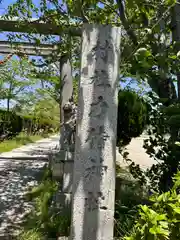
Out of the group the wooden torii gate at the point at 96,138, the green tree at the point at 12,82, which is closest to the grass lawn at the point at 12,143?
the green tree at the point at 12,82

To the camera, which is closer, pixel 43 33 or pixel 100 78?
pixel 100 78

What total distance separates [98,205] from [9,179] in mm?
4499

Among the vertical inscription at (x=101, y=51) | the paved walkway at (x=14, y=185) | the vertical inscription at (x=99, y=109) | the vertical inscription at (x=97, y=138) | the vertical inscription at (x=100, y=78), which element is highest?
the vertical inscription at (x=101, y=51)

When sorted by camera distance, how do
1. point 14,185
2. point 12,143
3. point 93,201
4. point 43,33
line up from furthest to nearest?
point 12,143, point 14,185, point 43,33, point 93,201

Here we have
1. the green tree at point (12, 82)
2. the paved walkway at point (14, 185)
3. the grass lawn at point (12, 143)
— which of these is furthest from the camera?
the green tree at point (12, 82)

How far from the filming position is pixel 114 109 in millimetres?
1835

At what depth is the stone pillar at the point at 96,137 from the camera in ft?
5.81

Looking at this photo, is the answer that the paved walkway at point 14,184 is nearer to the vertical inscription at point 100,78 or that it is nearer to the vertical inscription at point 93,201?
the vertical inscription at point 93,201

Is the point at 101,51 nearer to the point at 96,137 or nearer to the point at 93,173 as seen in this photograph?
the point at 96,137

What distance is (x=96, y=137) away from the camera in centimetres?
178

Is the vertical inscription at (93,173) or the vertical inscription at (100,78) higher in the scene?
the vertical inscription at (100,78)

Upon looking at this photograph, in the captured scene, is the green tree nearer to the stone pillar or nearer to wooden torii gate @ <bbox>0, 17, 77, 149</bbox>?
wooden torii gate @ <bbox>0, 17, 77, 149</bbox>

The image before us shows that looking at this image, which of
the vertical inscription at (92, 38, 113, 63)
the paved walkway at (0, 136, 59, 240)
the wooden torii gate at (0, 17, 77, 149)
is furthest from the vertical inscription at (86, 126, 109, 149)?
the wooden torii gate at (0, 17, 77, 149)

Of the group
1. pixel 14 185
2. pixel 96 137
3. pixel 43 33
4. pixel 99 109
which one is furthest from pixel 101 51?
pixel 14 185
